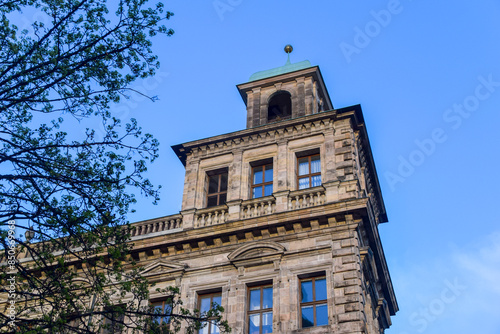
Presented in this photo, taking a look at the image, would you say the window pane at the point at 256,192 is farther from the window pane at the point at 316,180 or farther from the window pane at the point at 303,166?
the window pane at the point at 316,180

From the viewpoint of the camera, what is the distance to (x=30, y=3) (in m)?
15.7

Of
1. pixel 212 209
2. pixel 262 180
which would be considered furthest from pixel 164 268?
pixel 262 180

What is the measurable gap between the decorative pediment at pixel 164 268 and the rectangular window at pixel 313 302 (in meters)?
4.83

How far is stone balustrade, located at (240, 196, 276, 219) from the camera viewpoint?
26.2 meters

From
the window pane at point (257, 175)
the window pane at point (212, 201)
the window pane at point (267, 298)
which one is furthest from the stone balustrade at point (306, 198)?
the window pane at point (212, 201)

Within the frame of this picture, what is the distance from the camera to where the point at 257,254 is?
24859mm

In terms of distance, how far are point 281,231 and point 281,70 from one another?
11.0 metres

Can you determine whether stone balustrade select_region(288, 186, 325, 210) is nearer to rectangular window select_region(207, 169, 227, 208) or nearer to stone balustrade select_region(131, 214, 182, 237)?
rectangular window select_region(207, 169, 227, 208)

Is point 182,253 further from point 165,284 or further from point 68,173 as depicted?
point 68,173

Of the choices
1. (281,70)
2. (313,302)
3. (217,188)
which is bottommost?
(313,302)

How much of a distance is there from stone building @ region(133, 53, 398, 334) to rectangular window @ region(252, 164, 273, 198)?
5cm

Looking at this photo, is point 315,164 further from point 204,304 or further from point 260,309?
point 204,304

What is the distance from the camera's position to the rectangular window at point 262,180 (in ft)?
91.5

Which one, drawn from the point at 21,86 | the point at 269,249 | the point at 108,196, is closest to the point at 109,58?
the point at 21,86
